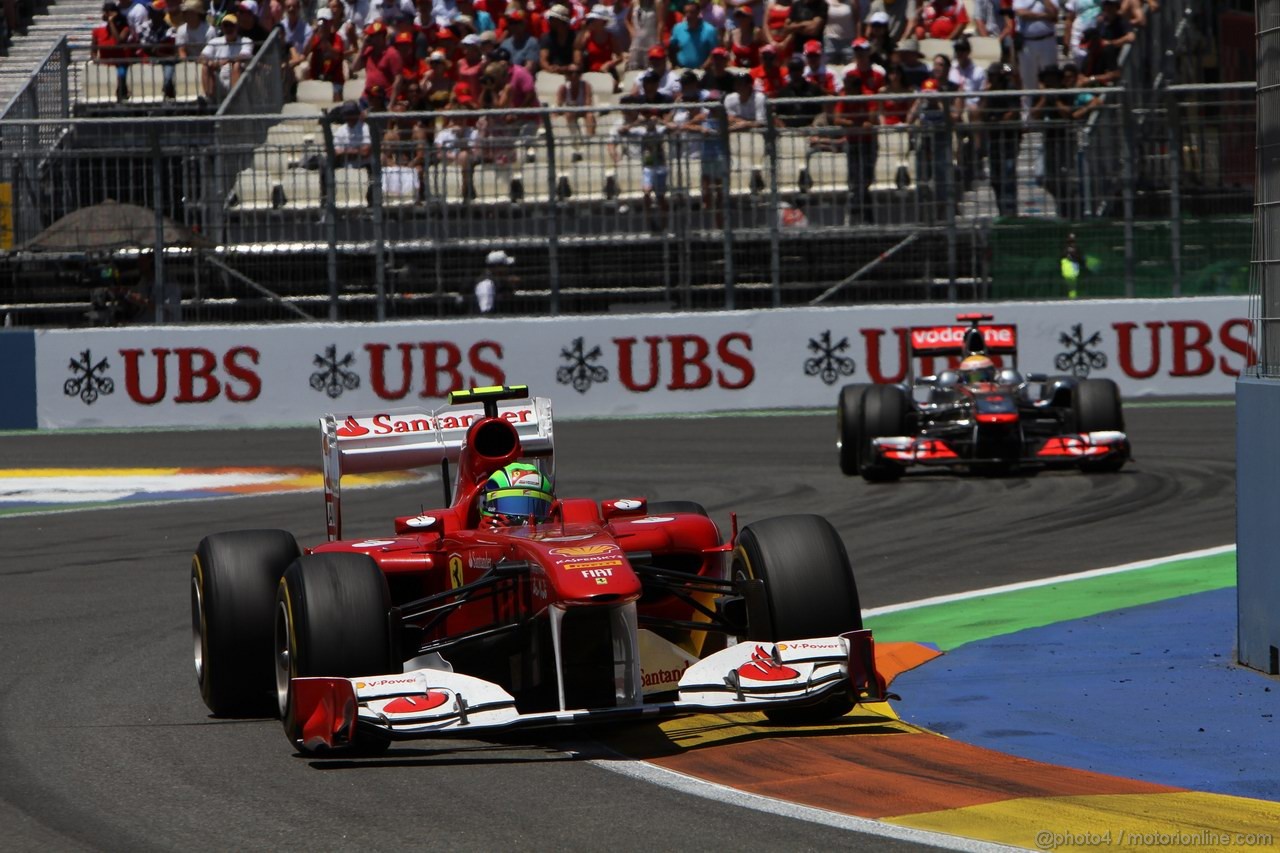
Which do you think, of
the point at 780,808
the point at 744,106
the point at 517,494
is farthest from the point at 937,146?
the point at 780,808

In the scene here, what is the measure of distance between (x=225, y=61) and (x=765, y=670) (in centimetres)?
1849

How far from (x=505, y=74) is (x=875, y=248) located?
5055 millimetres

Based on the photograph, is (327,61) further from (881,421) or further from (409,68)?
(881,421)

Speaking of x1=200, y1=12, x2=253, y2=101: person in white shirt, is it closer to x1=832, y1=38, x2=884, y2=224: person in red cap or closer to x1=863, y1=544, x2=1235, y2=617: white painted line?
x1=832, y1=38, x2=884, y2=224: person in red cap

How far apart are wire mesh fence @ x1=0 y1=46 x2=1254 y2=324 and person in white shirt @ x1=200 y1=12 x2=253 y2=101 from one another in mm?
2889

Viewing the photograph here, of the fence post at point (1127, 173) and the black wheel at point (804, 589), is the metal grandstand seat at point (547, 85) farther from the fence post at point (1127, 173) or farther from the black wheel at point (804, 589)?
the black wheel at point (804, 589)

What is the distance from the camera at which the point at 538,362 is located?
20578mm

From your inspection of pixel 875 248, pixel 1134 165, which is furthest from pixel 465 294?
pixel 1134 165

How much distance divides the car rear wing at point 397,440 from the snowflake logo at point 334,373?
12.0 meters

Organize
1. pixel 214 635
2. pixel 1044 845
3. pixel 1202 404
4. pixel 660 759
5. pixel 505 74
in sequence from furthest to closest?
pixel 505 74 < pixel 1202 404 < pixel 214 635 < pixel 660 759 < pixel 1044 845

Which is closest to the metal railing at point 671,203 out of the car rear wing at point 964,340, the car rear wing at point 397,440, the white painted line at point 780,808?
the car rear wing at point 964,340

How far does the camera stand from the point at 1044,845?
16.3ft

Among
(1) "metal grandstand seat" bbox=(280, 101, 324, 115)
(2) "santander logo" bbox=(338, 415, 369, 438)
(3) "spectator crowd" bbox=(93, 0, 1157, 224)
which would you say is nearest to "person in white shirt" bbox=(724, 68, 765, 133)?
(3) "spectator crowd" bbox=(93, 0, 1157, 224)

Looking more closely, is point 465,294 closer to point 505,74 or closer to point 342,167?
point 342,167
